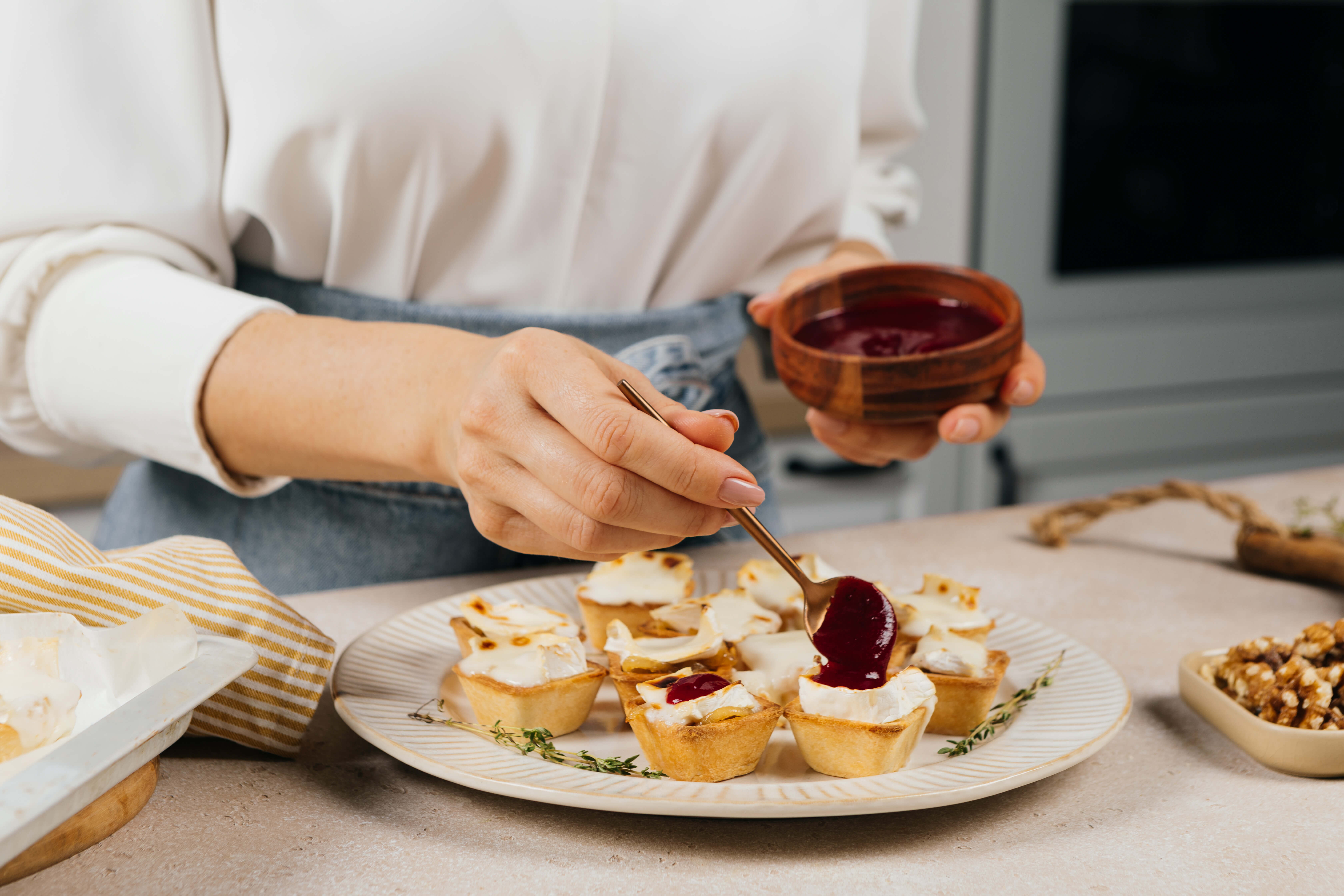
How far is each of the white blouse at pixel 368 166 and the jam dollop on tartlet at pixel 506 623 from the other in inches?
10.4

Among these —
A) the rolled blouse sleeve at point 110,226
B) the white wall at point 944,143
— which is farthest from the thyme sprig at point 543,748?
the white wall at point 944,143

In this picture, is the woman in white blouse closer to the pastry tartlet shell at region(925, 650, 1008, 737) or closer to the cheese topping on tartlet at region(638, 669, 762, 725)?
the cheese topping on tartlet at region(638, 669, 762, 725)

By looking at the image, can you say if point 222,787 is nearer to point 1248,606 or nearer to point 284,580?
point 284,580

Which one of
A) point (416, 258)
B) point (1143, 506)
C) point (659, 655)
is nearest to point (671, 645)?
point (659, 655)

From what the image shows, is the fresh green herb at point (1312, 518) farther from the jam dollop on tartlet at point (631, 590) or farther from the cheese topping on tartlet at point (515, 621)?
the cheese topping on tartlet at point (515, 621)

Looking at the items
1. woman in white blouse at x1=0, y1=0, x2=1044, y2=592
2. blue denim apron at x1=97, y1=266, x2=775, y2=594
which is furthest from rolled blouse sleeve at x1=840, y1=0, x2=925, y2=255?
blue denim apron at x1=97, y1=266, x2=775, y2=594

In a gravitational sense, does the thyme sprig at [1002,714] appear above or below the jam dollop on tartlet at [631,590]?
below

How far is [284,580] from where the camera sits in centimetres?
112

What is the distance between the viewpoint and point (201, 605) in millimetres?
686

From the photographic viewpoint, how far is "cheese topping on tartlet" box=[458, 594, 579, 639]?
2.60 ft

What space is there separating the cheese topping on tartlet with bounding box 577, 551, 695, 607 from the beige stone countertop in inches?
8.5

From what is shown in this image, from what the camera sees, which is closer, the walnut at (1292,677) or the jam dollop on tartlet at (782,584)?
the walnut at (1292,677)

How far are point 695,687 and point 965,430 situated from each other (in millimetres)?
351

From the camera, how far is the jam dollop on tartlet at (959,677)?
2.40 ft
